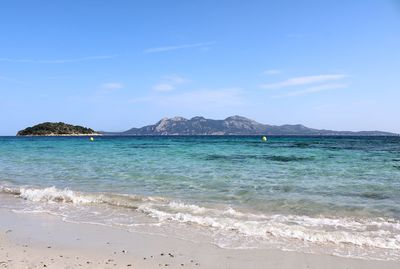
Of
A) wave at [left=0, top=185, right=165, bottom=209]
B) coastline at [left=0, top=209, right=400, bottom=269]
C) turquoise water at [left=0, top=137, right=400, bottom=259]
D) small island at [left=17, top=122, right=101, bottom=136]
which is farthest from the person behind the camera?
small island at [left=17, top=122, right=101, bottom=136]

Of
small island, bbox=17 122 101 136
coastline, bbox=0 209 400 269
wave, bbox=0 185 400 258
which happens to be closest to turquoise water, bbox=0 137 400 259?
wave, bbox=0 185 400 258

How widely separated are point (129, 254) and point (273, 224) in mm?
3765

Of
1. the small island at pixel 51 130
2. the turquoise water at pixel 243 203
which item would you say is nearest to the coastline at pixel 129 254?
the turquoise water at pixel 243 203

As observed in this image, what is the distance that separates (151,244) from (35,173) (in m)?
15.2

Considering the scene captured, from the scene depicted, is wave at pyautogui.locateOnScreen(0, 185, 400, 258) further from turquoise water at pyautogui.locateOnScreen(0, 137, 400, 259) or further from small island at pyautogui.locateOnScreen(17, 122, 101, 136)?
small island at pyautogui.locateOnScreen(17, 122, 101, 136)

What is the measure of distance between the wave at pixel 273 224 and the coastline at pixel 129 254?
1068mm

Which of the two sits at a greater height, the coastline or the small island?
the small island

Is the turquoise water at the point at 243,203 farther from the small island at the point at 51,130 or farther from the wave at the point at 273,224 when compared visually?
the small island at the point at 51,130

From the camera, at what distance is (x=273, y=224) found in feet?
30.8

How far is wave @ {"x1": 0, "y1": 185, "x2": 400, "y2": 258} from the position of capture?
8141 mm

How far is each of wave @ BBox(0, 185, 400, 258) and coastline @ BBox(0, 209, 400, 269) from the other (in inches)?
42.0

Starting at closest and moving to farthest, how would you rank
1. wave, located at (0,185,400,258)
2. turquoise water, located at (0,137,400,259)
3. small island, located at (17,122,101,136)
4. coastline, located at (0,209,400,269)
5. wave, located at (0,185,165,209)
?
1. coastline, located at (0,209,400,269)
2. wave, located at (0,185,400,258)
3. turquoise water, located at (0,137,400,259)
4. wave, located at (0,185,165,209)
5. small island, located at (17,122,101,136)

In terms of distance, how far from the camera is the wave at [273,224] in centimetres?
814

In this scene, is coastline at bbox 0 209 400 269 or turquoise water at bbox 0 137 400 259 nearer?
coastline at bbox 0 209 400 269
